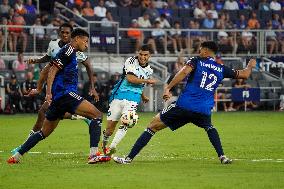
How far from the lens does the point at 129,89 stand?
654 inches

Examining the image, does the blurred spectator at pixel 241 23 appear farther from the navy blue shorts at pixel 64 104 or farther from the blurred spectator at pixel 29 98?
the navy blue shorts at pixel 64 104

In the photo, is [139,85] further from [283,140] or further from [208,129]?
[283,140]

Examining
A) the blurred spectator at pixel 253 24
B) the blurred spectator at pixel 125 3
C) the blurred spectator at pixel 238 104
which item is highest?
the blurred spectator at pixel 125 3

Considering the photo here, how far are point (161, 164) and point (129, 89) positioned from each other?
6.92 ft

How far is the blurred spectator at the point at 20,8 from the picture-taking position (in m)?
34.2

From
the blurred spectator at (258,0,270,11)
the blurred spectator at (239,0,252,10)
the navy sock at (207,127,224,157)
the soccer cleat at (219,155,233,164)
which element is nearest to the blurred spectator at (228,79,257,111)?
the blurred spectator at (239,0,252,10)

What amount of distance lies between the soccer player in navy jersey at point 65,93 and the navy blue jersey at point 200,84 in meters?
1.53

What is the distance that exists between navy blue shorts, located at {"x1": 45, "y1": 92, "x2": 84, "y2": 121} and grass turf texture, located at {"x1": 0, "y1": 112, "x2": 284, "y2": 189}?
854mm

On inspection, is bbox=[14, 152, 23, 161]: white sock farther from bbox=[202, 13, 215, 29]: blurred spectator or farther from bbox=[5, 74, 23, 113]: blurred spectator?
bbox=[202, 13, 215, 29]: blurred spectator

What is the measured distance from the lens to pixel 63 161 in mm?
15703

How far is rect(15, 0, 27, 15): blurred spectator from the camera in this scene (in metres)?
34.2

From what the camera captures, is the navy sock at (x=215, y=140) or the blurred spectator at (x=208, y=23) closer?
the navy sock at (x=215, y=140)

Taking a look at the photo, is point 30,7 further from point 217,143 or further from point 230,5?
point 217,143

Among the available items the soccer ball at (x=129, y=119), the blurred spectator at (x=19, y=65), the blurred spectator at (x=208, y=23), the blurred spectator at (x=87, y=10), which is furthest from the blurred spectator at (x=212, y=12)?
the soccer ball at (x=129, y=119)
